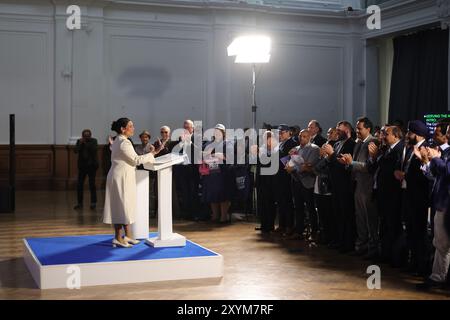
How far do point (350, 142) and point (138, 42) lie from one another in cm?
891

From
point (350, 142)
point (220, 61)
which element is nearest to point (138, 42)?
point (220, 61)

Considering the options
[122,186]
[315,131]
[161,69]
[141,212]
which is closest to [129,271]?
[122,186]

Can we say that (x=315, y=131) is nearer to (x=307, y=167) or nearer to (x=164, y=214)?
(x=307, y=167)

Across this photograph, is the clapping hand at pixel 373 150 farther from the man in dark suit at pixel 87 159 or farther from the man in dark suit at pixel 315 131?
the man in dark suit at pixel 87 159

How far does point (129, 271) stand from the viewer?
615cm

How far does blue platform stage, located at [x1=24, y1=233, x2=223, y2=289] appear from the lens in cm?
595

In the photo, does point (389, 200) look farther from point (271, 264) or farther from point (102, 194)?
point (102, 194)

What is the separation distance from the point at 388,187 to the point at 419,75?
9.64 metres

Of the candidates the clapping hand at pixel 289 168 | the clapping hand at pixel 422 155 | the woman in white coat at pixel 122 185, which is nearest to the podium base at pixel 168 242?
the woman in white coat at pixel 122 185

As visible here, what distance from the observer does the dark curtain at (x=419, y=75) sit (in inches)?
586

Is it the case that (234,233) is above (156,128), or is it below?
below

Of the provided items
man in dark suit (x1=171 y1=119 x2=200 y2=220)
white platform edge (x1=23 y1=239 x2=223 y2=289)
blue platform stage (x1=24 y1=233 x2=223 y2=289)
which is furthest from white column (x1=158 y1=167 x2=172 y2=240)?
man in dark suit (x1=171 y1=119 x2=200 y2=220)

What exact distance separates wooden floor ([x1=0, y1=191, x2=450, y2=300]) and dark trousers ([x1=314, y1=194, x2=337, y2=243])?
24cm

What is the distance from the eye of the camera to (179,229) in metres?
9.52
